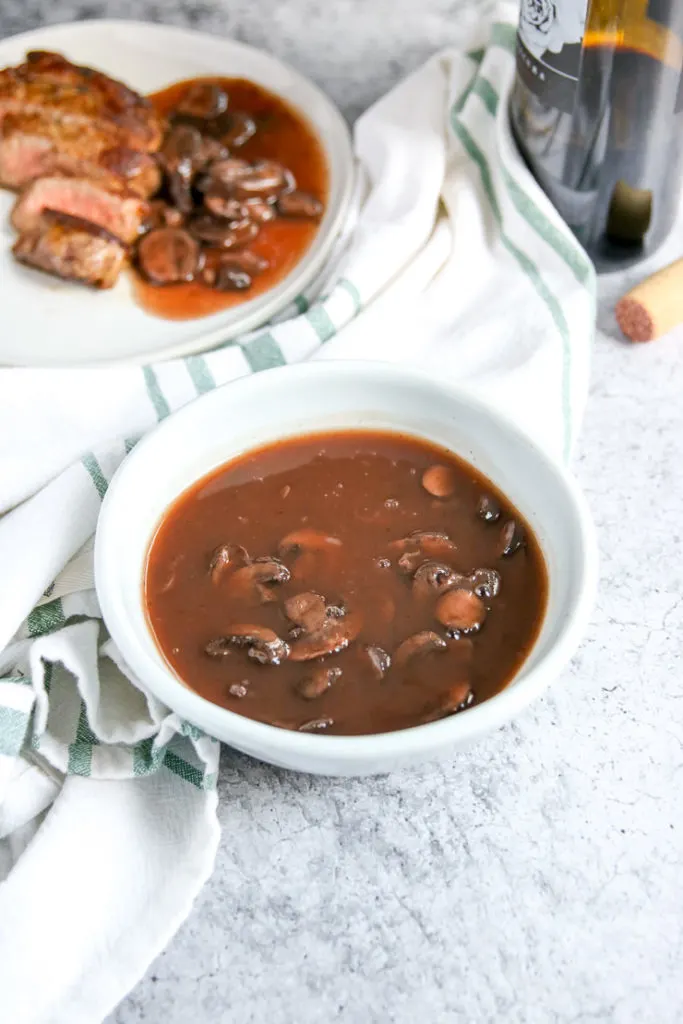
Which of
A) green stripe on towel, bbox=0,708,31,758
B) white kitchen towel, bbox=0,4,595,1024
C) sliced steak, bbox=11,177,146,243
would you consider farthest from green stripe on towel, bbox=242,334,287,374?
green stripe on towel, bbox=0,708,31,758

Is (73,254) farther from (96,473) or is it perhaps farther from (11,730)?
(11,730)

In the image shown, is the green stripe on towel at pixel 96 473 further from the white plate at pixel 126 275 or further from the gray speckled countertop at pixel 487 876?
the gray speckled countertop at pixel 487 876

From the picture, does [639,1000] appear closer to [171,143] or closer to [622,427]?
[622,427]

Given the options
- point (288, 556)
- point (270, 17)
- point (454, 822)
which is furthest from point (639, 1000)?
point (270, 17)

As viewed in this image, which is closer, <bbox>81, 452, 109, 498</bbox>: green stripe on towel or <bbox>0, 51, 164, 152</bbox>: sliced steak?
<bbox>81, 452, 109, 498</bbox>: green stripe on towel

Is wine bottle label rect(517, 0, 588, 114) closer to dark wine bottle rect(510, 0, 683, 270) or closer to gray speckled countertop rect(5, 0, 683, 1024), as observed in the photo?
dark wine bottle rect(510, 0, 683, 270)

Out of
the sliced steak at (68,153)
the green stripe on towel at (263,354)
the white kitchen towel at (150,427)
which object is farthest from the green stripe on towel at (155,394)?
the sliced steak at (68,153)
